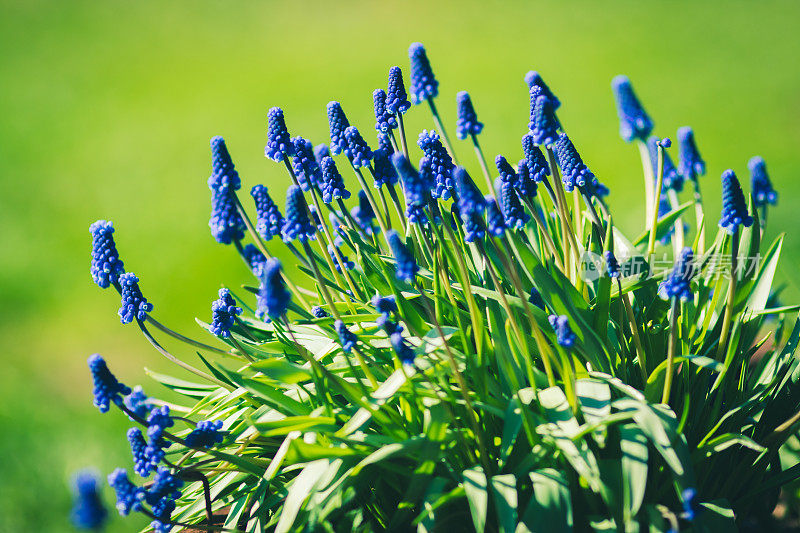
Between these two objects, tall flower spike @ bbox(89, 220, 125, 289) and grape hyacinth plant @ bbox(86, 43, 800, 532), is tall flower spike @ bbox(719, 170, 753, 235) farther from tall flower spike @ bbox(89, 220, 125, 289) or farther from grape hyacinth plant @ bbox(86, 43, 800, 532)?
tall flower spike @ bbox(89, 220, 125, 289)

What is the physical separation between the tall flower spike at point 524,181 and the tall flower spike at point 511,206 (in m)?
0.08

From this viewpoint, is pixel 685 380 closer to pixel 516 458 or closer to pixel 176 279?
pixel 516 458

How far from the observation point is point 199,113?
452 inches

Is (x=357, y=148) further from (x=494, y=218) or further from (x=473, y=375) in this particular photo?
(x=473, y=375)

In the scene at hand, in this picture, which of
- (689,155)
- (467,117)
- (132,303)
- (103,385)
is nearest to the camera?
(103,385)

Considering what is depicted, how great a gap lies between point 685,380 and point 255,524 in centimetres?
164

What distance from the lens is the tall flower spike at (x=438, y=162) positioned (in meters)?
2.59

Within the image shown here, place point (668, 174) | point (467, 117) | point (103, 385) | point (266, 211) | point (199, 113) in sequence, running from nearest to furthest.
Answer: point (103, 385) → point (467, 117) → point (266, 211) → point (668, 174) → point (199, 113)

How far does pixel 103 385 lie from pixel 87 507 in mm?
558

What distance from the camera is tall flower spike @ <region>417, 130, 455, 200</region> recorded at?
259 cm

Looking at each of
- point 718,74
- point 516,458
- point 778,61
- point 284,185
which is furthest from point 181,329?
point 778,61

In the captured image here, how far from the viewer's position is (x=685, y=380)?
2.58 meters

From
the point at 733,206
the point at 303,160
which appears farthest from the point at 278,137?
the point at 733,206

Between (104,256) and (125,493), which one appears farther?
(104,256)
